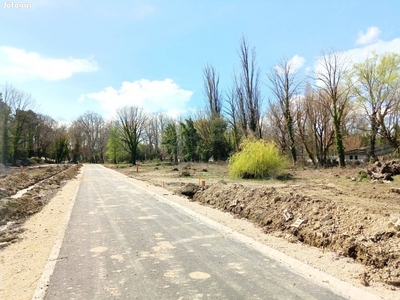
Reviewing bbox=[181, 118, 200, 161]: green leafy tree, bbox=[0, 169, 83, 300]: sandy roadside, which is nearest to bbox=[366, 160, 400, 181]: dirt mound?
bbox=[0, 169, 83, 300]: sandy roadside

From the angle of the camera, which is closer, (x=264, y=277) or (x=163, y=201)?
(x=264, y=277)

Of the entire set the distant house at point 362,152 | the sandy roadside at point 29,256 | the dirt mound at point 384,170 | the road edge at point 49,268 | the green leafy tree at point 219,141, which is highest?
the green leafy tree at point 219,141

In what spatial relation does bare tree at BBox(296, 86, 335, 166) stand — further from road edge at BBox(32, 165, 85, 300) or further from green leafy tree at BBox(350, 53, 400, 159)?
road edge at BBox(32, 165, 85, 300)

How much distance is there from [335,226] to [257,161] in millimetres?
16793

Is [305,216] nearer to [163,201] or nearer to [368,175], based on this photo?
[163,201]

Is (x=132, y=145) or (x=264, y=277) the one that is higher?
(x=132, y=145)

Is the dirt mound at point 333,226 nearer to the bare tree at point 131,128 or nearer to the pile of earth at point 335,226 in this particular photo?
the pile of earth at point 335,226

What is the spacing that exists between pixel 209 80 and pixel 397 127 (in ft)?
104

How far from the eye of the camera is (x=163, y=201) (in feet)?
43.7

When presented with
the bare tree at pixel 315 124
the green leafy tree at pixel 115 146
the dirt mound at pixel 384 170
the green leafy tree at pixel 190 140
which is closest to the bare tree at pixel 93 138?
the green leafy tree at pixel 115 146

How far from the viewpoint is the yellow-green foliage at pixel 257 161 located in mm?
23250

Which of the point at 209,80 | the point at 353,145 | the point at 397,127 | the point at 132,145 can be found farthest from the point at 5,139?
the point at 353,145

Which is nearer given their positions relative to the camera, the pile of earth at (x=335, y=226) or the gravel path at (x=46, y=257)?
the gravel path at (x=46, y=257)

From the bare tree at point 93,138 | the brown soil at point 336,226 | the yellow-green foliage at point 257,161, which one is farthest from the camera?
the bare tree at point 93,138
